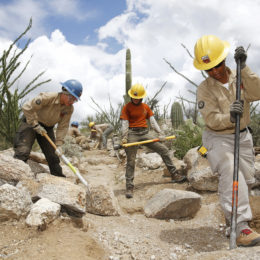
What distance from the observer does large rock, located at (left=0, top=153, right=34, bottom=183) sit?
11.6ft

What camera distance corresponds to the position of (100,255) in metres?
2.52

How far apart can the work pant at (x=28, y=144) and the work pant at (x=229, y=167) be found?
2.76 meters

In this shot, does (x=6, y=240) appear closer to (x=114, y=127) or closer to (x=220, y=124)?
(x=220, y=124)

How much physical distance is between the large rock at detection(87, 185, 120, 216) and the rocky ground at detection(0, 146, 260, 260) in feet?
0.26

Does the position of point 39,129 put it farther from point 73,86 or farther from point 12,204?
point 12,204

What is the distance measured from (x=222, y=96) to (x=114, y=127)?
9981 mm

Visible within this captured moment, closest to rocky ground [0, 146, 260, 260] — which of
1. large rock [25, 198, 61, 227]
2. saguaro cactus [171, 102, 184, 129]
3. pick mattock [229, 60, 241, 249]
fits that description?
large rock [25, 198, 61, 227]

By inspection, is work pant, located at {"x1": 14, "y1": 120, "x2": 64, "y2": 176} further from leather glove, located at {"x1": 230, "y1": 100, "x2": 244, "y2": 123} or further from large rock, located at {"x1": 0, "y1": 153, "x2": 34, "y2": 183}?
leather glove, located at {"x1": 230, "y1": 100, "x2": 244, "y2": 123}

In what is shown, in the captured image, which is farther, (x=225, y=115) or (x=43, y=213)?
(x=43, y=213)

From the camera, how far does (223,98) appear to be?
267cm

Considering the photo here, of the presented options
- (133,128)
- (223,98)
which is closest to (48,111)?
(133,128)

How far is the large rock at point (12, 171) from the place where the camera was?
3.53m

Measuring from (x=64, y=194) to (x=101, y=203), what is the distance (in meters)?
0.72

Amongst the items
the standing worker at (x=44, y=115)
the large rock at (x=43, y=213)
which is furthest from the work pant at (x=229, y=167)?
the standing worker at (x=44, y=115)
